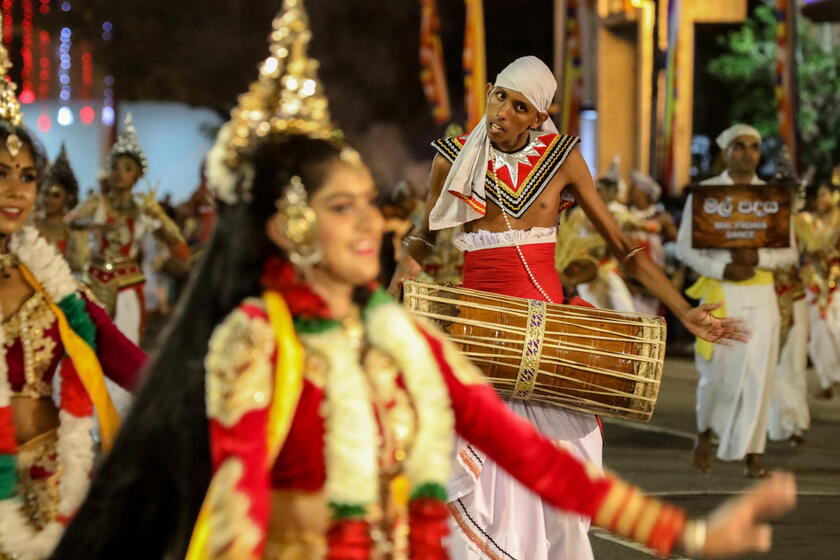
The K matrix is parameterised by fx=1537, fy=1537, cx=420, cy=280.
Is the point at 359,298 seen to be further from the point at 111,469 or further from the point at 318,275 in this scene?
the point at 111,469

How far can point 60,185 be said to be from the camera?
12.1 meters

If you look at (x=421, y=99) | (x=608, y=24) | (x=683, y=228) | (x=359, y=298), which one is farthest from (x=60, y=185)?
(x=421, y=99)

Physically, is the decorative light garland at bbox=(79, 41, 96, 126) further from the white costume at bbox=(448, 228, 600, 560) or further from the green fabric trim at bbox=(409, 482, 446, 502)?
the green fabric trim at bbox=(409, 482, 446, 502)

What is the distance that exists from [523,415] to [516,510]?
0.42 meters

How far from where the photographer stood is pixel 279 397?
3.34m

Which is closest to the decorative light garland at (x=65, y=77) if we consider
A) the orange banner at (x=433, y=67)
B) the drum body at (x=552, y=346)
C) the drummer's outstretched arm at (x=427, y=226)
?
the orange banner at (x=433, y=67)

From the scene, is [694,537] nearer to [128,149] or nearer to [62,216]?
[128,149]

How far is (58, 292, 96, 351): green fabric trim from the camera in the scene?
190 inches

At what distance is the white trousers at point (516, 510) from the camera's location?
21.3 feet

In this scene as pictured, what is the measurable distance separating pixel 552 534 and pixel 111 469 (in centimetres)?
337

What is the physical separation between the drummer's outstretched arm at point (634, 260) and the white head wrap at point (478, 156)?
322mm

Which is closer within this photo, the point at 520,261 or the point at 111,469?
the point at 111,469

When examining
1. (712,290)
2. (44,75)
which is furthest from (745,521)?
(44,75)

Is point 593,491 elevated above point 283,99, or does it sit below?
below
